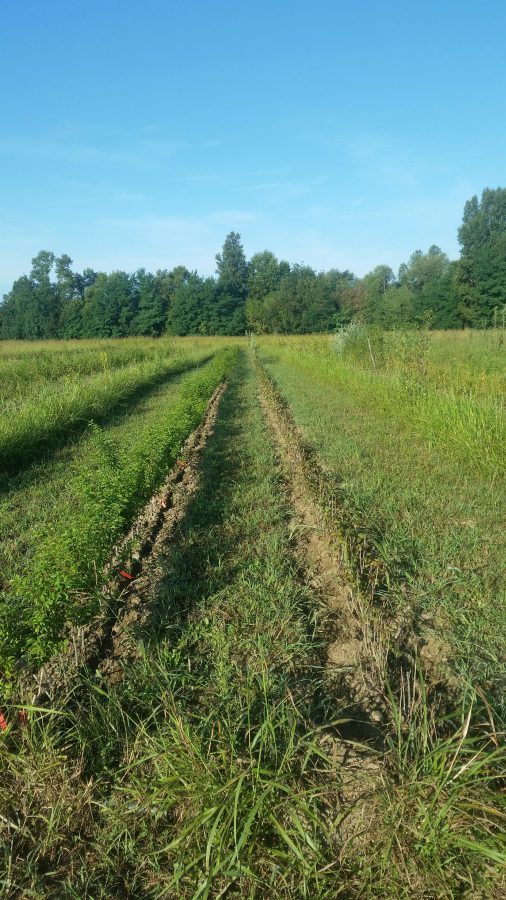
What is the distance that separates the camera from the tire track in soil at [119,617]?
274cm

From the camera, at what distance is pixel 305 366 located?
2191 centimetres

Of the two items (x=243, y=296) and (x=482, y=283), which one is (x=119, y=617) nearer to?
(x=482, y=283)

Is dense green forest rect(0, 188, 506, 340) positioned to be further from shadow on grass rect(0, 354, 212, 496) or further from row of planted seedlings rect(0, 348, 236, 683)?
row of planted seedlings rect(0, 348, 236, 683)

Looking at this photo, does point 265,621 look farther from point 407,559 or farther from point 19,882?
point 19,882

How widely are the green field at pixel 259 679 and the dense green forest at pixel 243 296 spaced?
1693 inches

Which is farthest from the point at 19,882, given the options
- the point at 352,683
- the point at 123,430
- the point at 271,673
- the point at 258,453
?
the point at 123,430

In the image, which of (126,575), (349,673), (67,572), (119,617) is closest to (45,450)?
(126,575)

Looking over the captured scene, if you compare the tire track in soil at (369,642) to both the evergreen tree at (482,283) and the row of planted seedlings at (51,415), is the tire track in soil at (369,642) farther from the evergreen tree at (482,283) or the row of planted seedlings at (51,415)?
the evergreen tree at (482,283)

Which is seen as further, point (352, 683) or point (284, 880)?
point (352, 683)

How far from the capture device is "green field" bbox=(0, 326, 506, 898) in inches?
74.9

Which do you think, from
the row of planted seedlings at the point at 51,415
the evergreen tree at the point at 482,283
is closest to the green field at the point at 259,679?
the row of planted seedlings at the point at 51,415

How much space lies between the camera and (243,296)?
83.4m

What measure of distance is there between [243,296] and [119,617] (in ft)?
275

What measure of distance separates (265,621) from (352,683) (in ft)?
2.55
